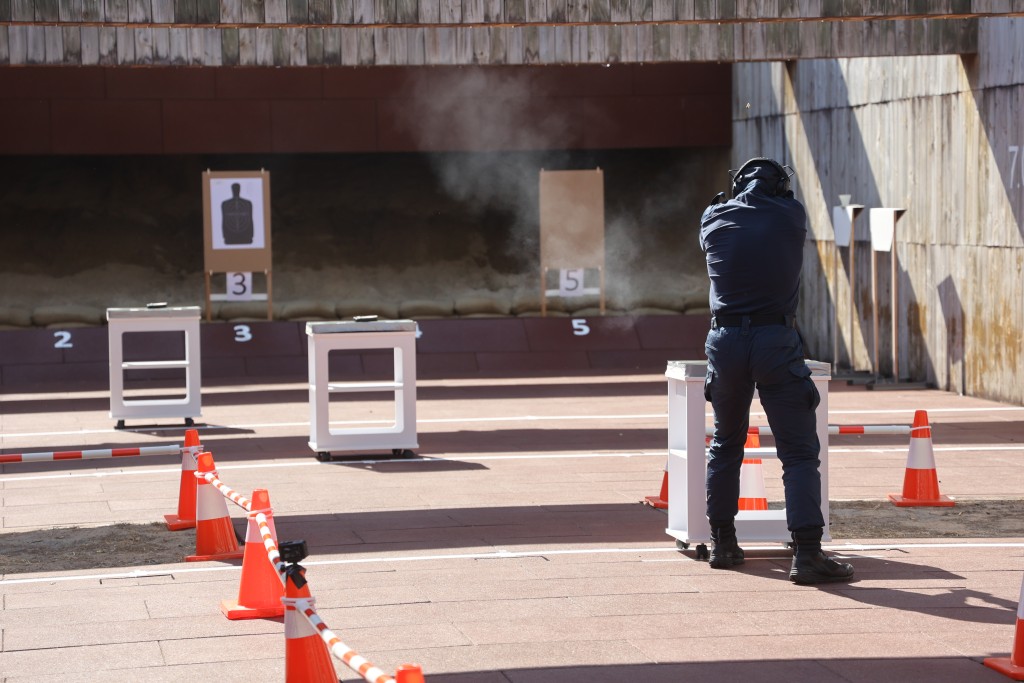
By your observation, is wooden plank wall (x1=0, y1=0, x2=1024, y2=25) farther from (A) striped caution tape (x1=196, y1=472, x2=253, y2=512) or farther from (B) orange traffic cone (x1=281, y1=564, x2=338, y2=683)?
(B) orange traffic cone (x1=281, y1=564, x2=338, y2=683)

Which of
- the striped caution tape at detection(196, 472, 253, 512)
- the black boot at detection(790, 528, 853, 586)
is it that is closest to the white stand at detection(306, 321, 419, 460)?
the striped caution tape at detection(196, 472, 253, 512)

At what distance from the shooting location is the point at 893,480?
33.5 ft

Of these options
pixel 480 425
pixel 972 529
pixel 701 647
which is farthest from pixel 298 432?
pixel 701 647

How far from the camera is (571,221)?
21031mm

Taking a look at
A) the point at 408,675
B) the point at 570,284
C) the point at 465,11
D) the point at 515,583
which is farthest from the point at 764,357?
the point at 570,284

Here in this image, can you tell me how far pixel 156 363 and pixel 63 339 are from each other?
5806mm

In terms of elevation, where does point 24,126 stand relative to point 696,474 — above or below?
above

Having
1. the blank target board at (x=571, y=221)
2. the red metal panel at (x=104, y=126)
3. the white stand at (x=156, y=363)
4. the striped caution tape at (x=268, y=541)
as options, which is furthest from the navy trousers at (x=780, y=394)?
the red metal panel at (x=104, y=126)

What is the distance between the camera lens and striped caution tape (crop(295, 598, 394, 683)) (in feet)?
12.5

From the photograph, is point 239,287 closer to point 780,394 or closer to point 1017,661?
point 780,394

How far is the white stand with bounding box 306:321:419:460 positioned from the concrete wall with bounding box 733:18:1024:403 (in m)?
6.48

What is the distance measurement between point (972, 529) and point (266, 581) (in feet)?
13.1

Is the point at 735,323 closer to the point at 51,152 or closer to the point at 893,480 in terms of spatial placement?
the point at 893,480

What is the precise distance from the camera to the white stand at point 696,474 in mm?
7551
